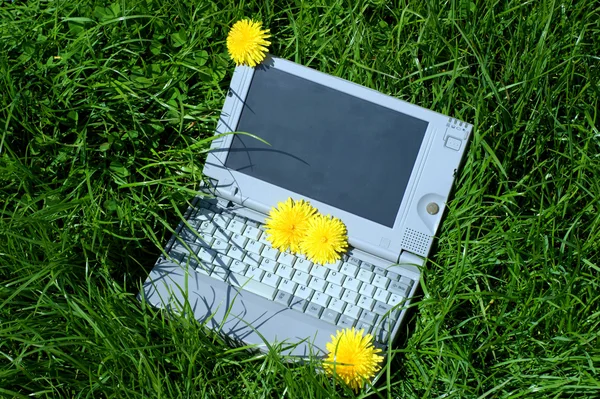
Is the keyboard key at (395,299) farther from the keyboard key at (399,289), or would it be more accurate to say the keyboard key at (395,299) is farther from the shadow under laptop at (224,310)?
the shadow under laptop at (224,310)

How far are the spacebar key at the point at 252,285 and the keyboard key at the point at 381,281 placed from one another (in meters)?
0.35

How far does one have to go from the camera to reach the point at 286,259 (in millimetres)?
2213

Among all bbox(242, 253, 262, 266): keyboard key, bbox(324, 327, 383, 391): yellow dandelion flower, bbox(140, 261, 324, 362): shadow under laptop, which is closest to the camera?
bbox(324, 327, 383, 391): yellow dandelion flower

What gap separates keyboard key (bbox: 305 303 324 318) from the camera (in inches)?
84.4

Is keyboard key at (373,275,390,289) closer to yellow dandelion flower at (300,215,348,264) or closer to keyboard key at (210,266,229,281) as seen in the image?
yellow dandelion flower at (300,215,348,264)

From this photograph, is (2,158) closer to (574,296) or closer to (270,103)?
(270,103)

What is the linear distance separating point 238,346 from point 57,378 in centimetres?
61

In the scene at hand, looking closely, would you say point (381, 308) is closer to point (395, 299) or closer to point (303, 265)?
point (395, 299)

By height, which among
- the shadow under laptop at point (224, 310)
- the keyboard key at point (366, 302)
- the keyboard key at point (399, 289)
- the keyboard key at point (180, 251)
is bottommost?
the shadow under laptop at point (224, 310)

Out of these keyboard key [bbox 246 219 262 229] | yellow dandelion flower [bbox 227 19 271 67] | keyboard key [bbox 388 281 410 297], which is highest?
yellow dandelion flower [bbox 227 19 271 67]

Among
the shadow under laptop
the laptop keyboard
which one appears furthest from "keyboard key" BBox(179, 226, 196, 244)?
the shadow under laptop

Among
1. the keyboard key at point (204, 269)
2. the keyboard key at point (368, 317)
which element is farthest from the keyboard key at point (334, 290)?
the keyboard key at point (204, 269)

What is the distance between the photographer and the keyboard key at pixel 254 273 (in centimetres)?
220

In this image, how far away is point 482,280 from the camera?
232 cm
